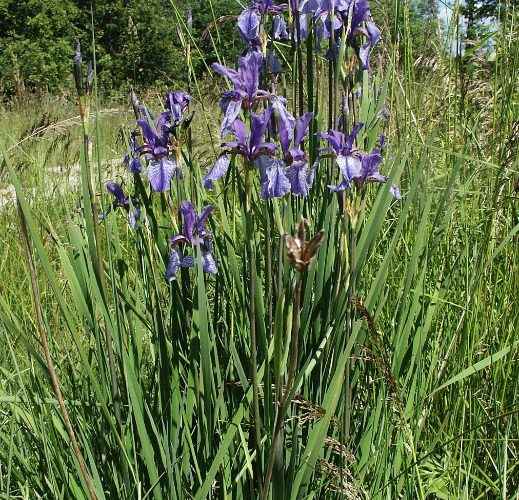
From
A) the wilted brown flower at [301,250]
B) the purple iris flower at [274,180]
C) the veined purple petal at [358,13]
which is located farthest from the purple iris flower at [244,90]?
the wilted brown flower at [301,250]

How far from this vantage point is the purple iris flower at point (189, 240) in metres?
1.19

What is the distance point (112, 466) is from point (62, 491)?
0.11 meters

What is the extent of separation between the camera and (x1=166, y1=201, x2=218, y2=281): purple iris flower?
1.19m

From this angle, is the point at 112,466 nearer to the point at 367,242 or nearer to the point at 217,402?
the point at 217,402

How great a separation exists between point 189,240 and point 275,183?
0.23m

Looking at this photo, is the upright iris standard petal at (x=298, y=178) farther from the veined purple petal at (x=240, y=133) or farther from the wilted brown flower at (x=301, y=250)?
the wilted brown flower at (x=301, y=250)

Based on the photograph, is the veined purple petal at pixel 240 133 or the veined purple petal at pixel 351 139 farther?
the veined purple petal at pixel 351 139

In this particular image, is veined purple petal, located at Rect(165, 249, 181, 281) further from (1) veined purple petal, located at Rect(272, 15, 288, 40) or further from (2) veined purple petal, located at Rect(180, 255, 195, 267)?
(1) veined purple petal, located at Rect(272, 15, 288, 40)

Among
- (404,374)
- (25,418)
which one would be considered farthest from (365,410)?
(25,418)

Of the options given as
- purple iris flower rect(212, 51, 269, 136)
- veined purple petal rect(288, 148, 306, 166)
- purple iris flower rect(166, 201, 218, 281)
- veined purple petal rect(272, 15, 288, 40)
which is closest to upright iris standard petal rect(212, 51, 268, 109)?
purple iris flower rect(212, 51, 269, 136)

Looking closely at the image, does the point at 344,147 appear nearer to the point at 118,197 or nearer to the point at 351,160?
the point at 351,160

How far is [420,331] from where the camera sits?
1398mm

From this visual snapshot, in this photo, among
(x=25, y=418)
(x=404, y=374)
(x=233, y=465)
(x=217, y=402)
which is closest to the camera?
(x=217, y=402)

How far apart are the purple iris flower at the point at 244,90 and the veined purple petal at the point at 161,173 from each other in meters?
0.15
